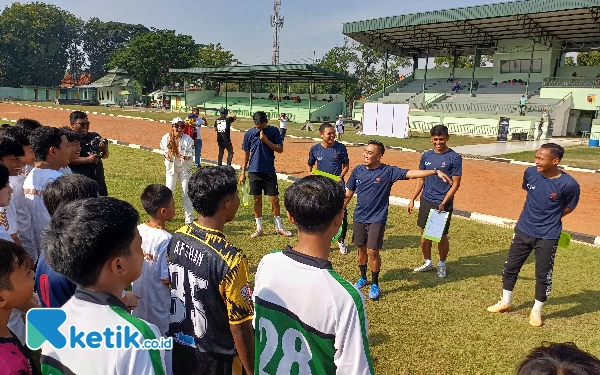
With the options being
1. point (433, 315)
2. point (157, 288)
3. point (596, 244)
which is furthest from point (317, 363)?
point (596, 244)

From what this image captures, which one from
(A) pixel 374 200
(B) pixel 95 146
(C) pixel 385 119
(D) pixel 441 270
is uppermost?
(C) pixel 385 119

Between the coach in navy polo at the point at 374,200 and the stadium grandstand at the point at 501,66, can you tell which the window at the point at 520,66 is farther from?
the coach in navy polo at the point at 374,200

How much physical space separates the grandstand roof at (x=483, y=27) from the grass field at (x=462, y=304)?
29.0m

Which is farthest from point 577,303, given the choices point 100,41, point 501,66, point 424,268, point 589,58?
point 100,41

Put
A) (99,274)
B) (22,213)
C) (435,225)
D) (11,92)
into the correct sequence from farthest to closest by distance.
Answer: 1. (11,92)
2. (435,225)
3. (22,213)
4. (99,274)

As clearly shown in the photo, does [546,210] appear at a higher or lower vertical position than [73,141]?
lower

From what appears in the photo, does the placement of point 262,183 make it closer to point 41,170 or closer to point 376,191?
point 376,191

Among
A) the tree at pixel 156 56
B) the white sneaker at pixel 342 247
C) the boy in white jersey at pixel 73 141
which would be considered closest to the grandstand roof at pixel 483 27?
the white sneaker at pixel 342 247

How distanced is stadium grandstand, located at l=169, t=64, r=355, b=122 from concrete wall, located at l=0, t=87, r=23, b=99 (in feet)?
128

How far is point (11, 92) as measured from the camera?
72500 mm

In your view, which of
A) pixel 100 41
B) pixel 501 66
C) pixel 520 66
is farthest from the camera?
pixel 100 41

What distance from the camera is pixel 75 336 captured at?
144cm

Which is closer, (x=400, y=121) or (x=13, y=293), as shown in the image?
(x=13, y=293)

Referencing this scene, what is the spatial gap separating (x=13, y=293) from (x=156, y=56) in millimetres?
73024
